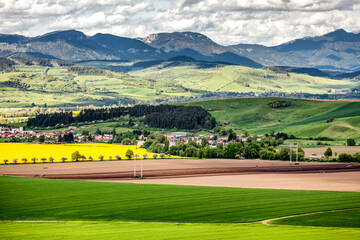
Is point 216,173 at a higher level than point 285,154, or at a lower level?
lower

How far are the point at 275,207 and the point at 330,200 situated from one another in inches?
343

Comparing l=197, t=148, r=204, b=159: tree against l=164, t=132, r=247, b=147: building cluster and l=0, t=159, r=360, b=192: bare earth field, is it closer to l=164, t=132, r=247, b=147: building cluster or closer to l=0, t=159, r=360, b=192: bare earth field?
l=0, t=159, r=360, b=192: bare earth field

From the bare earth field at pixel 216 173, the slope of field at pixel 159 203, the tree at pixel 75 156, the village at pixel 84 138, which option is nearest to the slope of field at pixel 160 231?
the slope of field at pixel 159 203

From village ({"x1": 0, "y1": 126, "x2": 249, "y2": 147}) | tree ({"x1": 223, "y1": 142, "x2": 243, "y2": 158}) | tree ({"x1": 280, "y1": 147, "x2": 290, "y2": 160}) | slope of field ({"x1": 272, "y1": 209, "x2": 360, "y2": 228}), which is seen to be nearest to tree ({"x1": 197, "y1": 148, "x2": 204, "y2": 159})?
tree ({"x1": 223, "y1": 142, "x2": 243, "y2": 158})

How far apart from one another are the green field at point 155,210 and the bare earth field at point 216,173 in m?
10.2

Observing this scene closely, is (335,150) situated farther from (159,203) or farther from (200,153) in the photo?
(159,203)

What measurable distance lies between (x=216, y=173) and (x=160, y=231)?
5662 centimetres

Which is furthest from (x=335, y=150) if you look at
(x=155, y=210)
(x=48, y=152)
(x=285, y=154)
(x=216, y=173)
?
(x=155, y=210)

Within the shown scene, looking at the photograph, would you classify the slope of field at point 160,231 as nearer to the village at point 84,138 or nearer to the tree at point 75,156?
the tree at point 75,156

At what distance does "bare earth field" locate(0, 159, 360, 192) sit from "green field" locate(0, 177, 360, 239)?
10.2 meters

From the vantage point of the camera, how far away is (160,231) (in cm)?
4225

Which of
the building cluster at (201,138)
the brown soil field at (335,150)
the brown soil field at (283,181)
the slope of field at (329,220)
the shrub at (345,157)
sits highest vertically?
the building cluster at (201,138)

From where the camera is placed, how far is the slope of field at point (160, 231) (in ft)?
129

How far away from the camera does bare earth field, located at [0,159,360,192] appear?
80375 millimetres
